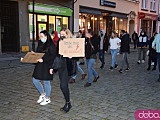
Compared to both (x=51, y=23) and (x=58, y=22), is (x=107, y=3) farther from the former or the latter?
(x=51, y=23)

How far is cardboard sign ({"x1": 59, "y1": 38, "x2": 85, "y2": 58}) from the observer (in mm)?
4984

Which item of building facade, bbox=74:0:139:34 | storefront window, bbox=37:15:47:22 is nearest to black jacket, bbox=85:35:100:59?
storefront window, bbox=37:15:47:22

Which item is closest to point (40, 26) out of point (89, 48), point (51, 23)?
point (51, 23)

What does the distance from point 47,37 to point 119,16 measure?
2222cm

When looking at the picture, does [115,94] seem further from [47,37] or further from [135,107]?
[47,37]

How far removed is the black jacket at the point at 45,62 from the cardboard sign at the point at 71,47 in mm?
221

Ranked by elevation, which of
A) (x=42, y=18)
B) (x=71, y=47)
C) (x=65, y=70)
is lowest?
(x=65, y=70)

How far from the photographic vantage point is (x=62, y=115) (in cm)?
484

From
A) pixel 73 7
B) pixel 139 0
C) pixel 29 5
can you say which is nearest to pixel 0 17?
pixel 29 5

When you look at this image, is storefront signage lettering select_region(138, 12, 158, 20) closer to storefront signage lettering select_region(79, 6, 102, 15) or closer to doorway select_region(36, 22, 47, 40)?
storefront signage lettering select_region(79, 6, 102, 15)

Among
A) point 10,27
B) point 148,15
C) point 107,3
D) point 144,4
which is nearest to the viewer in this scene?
point 10,27

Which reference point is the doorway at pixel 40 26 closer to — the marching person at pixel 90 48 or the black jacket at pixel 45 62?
the marching person at pixel 90 48

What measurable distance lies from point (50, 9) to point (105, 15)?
8734mm

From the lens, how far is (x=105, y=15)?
2444cm
